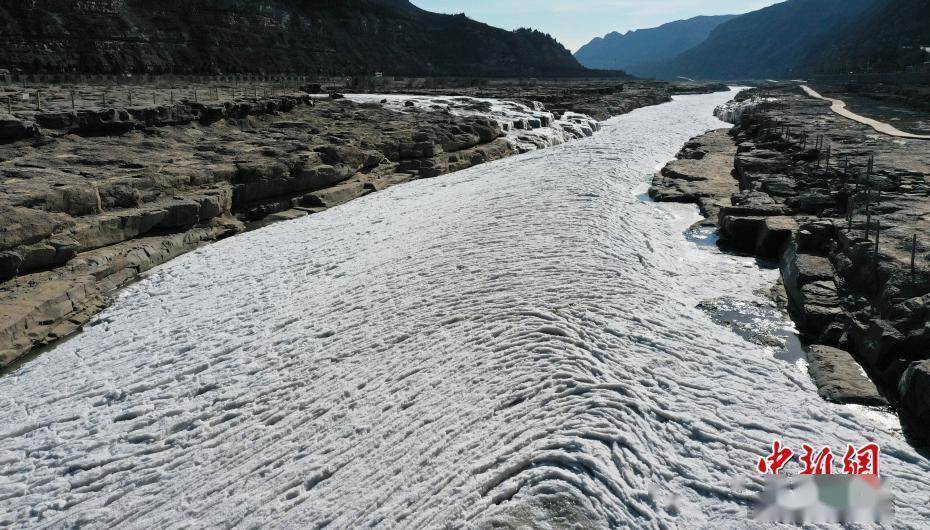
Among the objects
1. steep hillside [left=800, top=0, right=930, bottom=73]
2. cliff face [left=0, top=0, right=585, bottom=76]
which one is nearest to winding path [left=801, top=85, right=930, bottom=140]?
steep hillside [left=800, top=0, right=930, bottom=73]

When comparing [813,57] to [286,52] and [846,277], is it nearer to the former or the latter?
[286,52]

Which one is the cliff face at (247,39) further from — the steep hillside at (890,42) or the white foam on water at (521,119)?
the steep hillside at (890,42)

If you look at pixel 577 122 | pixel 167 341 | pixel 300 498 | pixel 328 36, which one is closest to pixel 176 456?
pixel 300 498

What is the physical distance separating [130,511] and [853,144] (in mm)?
18963

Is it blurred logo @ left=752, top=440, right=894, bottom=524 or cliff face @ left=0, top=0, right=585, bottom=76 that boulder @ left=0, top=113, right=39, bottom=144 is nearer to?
blurred logo @ left=752, top=440, right=894, bottom=524

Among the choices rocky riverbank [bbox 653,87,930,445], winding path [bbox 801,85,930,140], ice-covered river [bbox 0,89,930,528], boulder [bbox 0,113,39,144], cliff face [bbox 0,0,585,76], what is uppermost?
cliff face [bbox 0,0,585,76]

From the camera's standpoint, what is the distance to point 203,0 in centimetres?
6512

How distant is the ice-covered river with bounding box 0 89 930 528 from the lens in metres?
4.86

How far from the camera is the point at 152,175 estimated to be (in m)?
13.0

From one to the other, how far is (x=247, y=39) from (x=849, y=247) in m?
68.6

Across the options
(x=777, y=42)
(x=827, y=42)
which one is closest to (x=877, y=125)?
(x=827, y=42)

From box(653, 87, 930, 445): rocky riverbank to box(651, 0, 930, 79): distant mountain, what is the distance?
196 ft

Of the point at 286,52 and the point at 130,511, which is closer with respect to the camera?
the point at 130,511

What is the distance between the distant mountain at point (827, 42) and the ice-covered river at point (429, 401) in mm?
69072
